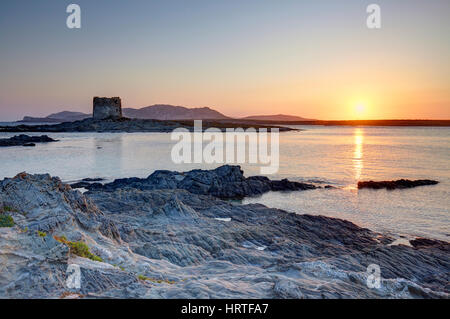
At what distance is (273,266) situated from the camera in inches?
455

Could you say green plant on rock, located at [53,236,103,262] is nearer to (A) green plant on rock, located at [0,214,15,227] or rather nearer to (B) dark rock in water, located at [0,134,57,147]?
(A) green plant on rock, located at [0,214,15,227]

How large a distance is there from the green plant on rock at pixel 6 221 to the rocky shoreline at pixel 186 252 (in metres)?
0.10

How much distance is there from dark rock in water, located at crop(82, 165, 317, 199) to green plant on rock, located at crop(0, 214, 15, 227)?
17.2 m

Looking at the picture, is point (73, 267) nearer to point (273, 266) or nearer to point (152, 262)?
point (152, 262)

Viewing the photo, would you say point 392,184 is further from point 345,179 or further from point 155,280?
point 155,280

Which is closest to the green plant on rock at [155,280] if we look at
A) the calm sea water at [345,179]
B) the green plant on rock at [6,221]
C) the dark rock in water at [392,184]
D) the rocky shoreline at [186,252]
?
the rocky shoreline at [186,252]

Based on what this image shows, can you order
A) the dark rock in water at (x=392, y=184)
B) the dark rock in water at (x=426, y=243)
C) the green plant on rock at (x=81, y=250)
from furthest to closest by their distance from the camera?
the dark rock in water at (x=392, y=184), the dark rock in water at (x=426, y=243), the green plant on rock at (x=81, y=250)

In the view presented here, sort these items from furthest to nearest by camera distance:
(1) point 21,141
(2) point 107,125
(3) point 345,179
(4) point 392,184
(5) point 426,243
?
(2) point 107,125 < (1) point 21,141 < (3) point 345,179 < (4) point 392,184 < (5) point 426,243

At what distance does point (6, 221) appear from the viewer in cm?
1048

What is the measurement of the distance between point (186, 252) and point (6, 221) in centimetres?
565

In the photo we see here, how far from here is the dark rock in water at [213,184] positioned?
28906 millimetres

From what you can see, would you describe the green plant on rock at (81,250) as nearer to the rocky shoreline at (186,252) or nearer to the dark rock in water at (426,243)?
the rocky shoreline at (186,252)

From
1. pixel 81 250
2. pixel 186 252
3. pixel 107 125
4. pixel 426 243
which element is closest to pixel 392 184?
pixel 426 243

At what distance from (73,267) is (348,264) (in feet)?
28.6
